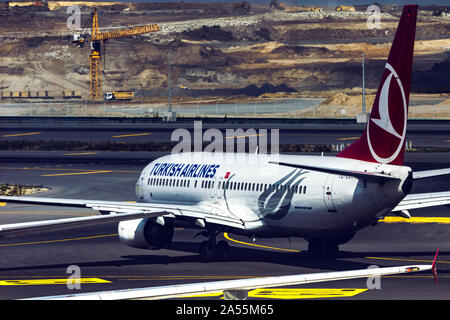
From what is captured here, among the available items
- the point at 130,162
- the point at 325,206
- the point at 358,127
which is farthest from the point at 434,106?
the point at 325,206

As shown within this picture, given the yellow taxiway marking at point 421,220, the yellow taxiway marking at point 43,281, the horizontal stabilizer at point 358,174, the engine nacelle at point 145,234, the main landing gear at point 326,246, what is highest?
the horizontal stabilizer at point 358,174

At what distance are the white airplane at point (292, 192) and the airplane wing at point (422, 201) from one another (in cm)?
4

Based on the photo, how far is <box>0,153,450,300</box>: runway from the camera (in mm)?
30031

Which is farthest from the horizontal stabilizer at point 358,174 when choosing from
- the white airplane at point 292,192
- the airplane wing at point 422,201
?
the airplane wing at point 422,201

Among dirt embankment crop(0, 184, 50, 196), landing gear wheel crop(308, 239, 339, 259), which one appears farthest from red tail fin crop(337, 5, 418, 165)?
dirt embankment crop(0, 184, 50, 196)

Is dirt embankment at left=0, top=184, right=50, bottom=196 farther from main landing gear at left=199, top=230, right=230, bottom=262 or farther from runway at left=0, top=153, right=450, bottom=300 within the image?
main landing gear at left=199, top=230, right=230, bottom=262

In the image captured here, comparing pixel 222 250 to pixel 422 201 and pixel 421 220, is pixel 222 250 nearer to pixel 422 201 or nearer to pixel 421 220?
pixel 422 201

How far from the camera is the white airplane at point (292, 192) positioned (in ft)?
108

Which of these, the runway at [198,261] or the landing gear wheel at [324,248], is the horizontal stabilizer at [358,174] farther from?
the landing gear wheel at [324,248]

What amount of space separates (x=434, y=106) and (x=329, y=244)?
137 meters

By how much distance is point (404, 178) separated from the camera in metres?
32.1
